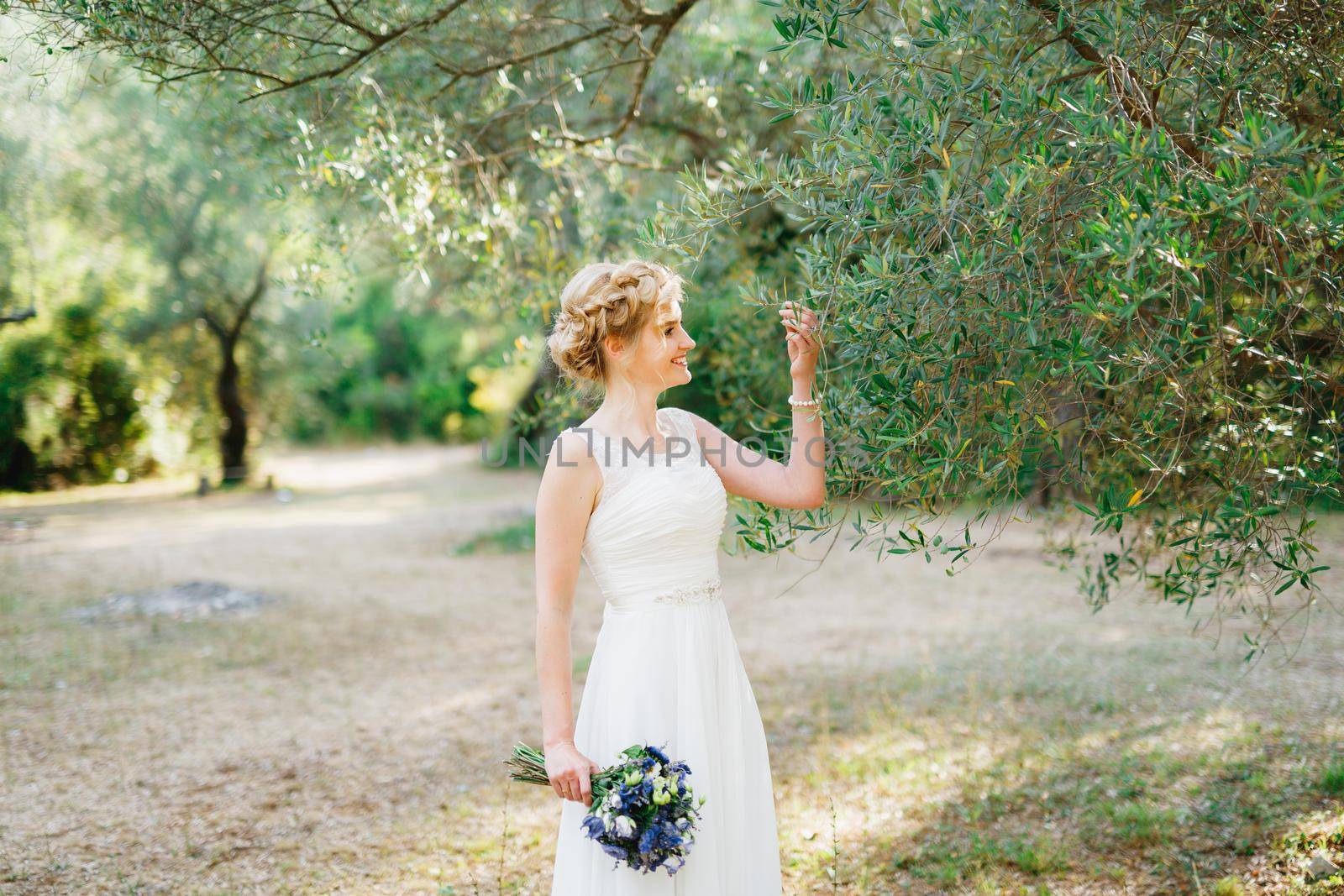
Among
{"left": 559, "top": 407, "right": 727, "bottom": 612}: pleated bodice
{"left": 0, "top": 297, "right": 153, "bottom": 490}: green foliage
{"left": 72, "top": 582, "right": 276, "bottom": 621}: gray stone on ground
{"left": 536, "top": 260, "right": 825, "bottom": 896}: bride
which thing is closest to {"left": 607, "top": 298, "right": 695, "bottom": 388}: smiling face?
{"left": 536, "top": 260, "right": 825, "bottom": 896}: bride

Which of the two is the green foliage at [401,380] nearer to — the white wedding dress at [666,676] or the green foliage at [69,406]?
the green foliage at [69,406]

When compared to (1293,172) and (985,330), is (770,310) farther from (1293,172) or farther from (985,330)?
(1293,172)

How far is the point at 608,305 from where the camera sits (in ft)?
8.75

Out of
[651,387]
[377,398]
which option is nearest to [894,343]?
[651,387]

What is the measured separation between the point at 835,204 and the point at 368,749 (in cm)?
486

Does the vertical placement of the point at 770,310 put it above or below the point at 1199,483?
above

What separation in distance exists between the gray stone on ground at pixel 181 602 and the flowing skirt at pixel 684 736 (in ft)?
27.2

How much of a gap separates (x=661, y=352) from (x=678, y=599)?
0.69 metres

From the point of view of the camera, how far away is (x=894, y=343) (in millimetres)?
2705

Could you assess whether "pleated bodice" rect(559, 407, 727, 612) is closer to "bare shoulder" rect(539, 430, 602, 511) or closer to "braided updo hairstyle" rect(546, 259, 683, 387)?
"bare shoulder" rect(539, 430, 602, 511)

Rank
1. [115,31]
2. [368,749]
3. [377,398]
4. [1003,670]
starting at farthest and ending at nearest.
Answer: [377,398] → [1003,670] → [368,749] → [115,31]

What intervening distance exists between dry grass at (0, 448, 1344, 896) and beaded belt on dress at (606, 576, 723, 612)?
4.64 feet

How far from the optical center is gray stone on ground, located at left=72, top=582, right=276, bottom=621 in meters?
9.68

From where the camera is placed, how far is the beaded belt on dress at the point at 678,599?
2695mm
